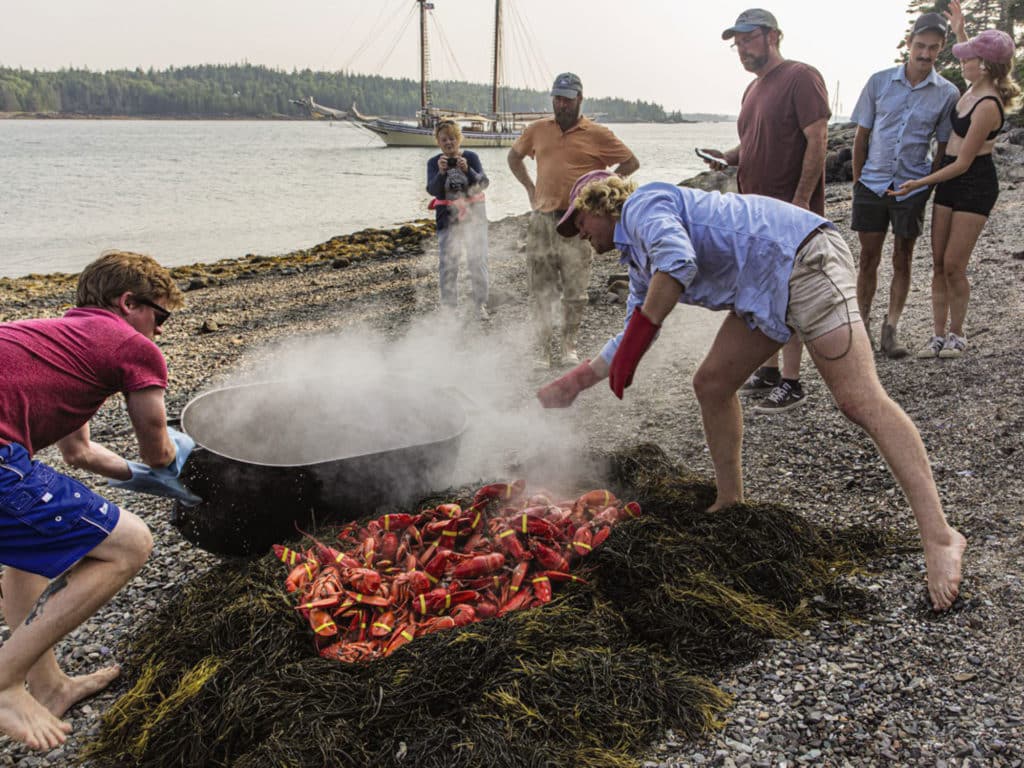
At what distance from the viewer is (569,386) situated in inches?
143

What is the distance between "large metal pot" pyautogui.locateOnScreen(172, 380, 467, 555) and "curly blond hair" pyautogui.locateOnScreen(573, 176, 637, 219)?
56.8 inches

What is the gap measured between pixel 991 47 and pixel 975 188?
994mm

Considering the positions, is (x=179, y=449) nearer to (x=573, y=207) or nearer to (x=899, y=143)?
(x=573, y=207)

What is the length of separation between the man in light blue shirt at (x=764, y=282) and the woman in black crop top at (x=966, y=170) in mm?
3126

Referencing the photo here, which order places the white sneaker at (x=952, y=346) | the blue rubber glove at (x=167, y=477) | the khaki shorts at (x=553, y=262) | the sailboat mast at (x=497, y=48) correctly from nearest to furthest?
the blue rubber glove at (x=167, y=477) → the white sneaker at (x=952, y=346) → the khaki shorts at (x=553, y=262) → the sailboat mast at (x=497, y=48)

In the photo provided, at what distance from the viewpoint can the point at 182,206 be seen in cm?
3008

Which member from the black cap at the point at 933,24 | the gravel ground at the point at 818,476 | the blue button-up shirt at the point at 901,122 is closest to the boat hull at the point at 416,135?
the gravel ground at the point at 818,476

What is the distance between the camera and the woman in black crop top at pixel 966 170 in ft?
17.7

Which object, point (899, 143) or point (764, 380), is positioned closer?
point (899, 143)

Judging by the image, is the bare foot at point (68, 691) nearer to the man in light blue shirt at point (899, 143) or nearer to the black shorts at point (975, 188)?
the man in light blue shirt at point (899, 143)

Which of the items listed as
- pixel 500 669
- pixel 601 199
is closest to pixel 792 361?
pixel 601 199

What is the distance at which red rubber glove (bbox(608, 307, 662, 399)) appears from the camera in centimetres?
296

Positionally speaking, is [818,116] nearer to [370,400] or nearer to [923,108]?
[923,108]

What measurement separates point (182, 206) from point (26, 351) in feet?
101
